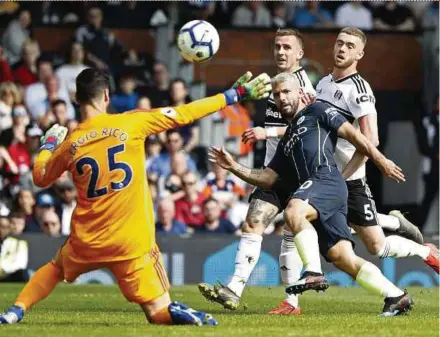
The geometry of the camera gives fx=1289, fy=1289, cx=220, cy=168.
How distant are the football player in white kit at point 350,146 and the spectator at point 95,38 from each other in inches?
385

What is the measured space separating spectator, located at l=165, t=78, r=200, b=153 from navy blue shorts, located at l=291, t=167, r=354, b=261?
9.70m

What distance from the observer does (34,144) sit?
1991 centimetres

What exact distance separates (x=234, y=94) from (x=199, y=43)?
2258 mm

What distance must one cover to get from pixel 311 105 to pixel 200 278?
6.88 meters

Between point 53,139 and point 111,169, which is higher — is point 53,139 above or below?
above

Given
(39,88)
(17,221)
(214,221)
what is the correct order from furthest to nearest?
(39,88) < (214,221) < (17,221)

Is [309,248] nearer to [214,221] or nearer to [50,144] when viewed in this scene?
[50,144]

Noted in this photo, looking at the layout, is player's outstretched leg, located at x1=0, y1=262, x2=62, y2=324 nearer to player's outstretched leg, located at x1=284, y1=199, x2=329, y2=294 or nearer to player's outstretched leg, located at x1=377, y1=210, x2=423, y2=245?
player's outstretched leg, located at x1=284, y1=199, x2=329, y2=294

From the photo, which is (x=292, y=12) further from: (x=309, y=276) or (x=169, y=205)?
(x=309, y=276)

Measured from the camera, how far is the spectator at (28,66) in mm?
21359

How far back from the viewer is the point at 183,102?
818 inches

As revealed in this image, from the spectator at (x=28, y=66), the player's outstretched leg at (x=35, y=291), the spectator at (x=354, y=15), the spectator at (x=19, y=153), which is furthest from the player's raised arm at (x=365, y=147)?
the spectator at (x=354, y=15)

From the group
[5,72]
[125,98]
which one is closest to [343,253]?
[125,98]

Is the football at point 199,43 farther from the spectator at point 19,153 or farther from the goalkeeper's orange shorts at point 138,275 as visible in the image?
the spectator at point 19,153
